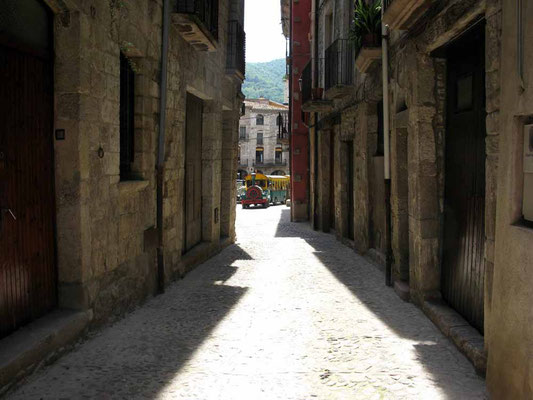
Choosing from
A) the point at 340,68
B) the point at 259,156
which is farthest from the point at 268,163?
the point at 340,68

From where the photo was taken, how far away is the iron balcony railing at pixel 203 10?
250 inches

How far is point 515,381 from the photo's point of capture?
2727 millimetres

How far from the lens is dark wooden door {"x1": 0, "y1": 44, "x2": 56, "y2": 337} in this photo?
3391 millimetres

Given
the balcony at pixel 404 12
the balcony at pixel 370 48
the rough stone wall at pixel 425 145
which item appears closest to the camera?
the balcony at pixel 404 12

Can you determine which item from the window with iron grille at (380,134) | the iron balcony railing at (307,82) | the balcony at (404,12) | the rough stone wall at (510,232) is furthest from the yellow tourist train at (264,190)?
the rough stone wall at (510,232)

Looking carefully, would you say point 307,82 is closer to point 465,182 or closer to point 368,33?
point 368,33

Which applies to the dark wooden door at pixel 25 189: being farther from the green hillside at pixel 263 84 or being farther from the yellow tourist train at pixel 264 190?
the green hillside at pixel 263 84

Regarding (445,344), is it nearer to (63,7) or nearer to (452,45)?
(452,45)

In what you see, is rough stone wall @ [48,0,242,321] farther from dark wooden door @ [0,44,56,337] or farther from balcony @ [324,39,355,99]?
balcony @ [324,39,355,99]

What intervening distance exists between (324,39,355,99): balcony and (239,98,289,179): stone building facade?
152ft

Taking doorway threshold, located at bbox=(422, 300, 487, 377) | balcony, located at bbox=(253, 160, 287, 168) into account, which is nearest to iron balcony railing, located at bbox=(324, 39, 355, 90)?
doorway threshold, located at bbox=(422, 300, 487, 377)

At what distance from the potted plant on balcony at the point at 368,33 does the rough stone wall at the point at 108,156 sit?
2.44 m

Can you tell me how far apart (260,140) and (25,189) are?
53.9 m

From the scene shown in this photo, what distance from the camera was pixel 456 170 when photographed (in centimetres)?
467
